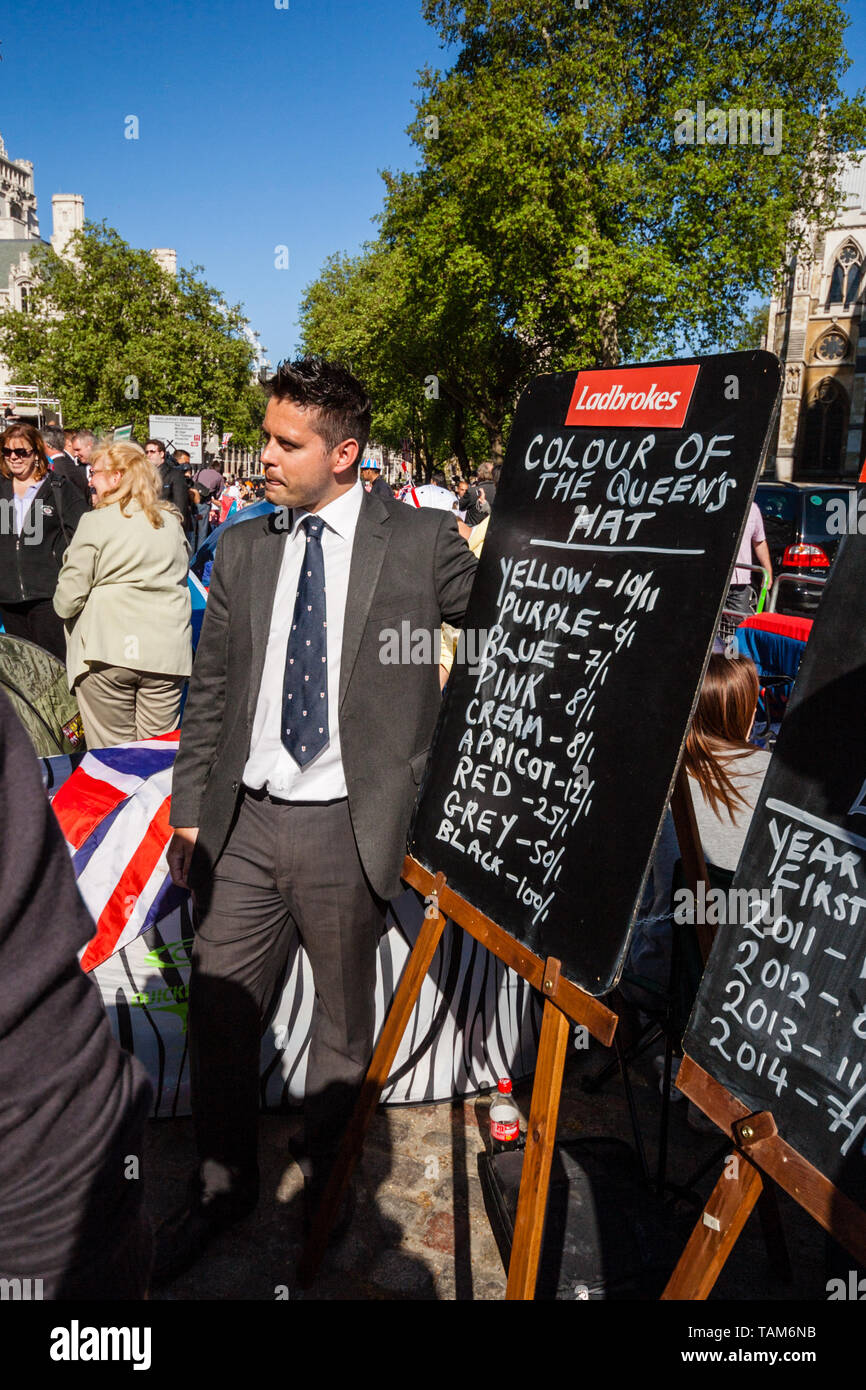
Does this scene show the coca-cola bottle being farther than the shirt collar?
Yes

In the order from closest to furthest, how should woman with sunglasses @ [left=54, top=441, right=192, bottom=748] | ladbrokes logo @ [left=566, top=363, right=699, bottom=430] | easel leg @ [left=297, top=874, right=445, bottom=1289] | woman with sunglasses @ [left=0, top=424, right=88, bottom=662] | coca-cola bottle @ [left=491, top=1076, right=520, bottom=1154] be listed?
ladbrokes logo @ [left=566, top=363, right=699, bottom=430] → easel leg @ [left=297, top=874, right=445, bottom=1289] → coca-cola bottle @ [left=491, top=1076, right=520, bottom=1154] → woman with sunglasses @ [left=54, top=441, right=192, bottom=748] → woman with sunglasses @ [left=0, top=424, right=88, bottom=662]

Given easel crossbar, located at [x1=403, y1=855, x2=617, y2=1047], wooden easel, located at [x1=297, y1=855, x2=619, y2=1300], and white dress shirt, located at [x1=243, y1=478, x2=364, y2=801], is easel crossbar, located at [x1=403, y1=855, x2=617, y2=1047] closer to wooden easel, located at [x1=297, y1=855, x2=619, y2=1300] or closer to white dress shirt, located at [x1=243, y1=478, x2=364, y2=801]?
wooden easel, located at [x1=297, y1=855, x2=619, y2=1300]

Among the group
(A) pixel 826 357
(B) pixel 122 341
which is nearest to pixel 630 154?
(A) pixel 826 357

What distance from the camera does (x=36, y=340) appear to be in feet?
166

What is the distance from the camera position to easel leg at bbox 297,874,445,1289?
7.75 feet

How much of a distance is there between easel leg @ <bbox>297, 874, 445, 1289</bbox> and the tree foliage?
74.3ft

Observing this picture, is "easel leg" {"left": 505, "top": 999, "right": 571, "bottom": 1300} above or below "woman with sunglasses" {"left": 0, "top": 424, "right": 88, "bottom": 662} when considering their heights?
below

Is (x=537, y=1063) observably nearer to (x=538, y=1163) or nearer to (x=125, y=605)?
(x=538, y=1163)

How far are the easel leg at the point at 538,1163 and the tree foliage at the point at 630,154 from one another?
75.6ft

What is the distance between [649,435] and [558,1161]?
202 centimetres

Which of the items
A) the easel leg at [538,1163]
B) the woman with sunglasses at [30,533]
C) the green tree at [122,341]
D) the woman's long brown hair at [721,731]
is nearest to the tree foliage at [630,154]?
the woman with sunglasses at [30,533]

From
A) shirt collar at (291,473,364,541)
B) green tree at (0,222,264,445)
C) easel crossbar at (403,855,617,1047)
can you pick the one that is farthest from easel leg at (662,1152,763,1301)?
green tree at (0,222,264,445)

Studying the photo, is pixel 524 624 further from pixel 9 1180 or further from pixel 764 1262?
pixel 764 1262

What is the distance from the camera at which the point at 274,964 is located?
2.54m
